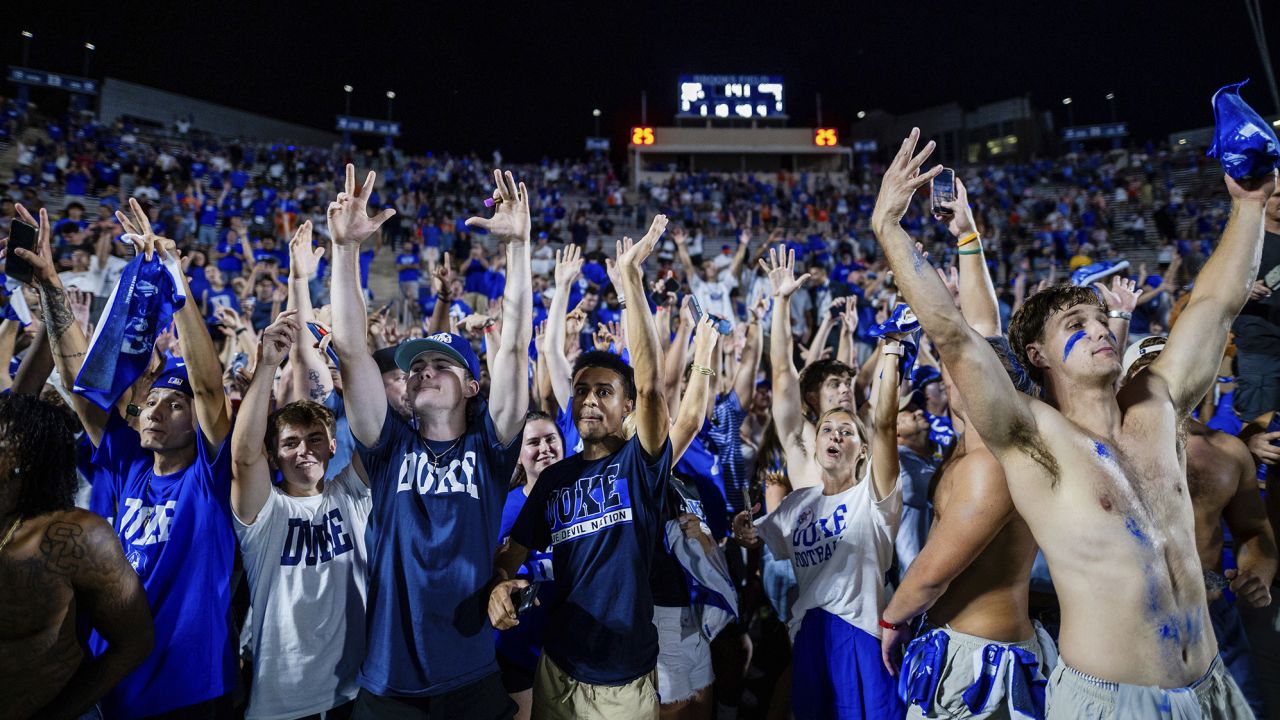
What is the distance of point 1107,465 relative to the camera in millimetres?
2062

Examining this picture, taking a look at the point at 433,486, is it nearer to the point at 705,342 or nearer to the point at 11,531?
the point at 11,531

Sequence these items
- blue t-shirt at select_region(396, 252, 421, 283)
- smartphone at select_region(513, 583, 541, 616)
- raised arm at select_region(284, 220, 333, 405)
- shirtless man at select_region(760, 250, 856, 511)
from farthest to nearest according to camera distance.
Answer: blue t-shirt at select_region(396, 252, 421, 283) → shirtless man at select_region(760, 250, 856, 511) → raised arm at select_region(284, 220, 333, 405) → smartphone at select_region(513, 583, 541, 616)

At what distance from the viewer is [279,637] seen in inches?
111

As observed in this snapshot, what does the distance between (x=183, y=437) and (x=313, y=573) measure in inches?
29.6

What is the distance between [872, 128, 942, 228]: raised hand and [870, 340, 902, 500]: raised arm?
91 centimetres

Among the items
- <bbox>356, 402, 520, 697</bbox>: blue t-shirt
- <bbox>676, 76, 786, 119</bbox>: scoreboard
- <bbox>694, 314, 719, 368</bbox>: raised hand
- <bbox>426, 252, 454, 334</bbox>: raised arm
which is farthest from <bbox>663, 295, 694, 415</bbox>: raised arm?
<bbox>676, 76, 786, 119</bbox>: scoreboard

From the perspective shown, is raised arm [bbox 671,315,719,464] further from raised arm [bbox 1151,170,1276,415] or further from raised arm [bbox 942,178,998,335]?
raised arm [bbox 1151,170,1276,415]

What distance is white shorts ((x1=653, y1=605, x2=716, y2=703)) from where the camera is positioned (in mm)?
3107

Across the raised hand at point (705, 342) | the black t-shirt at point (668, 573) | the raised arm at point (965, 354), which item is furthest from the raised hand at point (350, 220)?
the raised arm at point (965, 354)

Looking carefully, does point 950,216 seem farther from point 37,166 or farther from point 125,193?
point 37,166

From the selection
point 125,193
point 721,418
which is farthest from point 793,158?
point 721,418

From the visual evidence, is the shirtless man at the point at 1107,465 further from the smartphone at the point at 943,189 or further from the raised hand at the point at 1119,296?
the raised hand at the point at 1119,296

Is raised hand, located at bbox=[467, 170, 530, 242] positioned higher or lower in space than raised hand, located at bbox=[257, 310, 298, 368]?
higher

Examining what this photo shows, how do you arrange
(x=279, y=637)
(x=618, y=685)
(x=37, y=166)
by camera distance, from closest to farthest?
(x=618, y=685), (x=279, y=637), (x=37, y=166)
